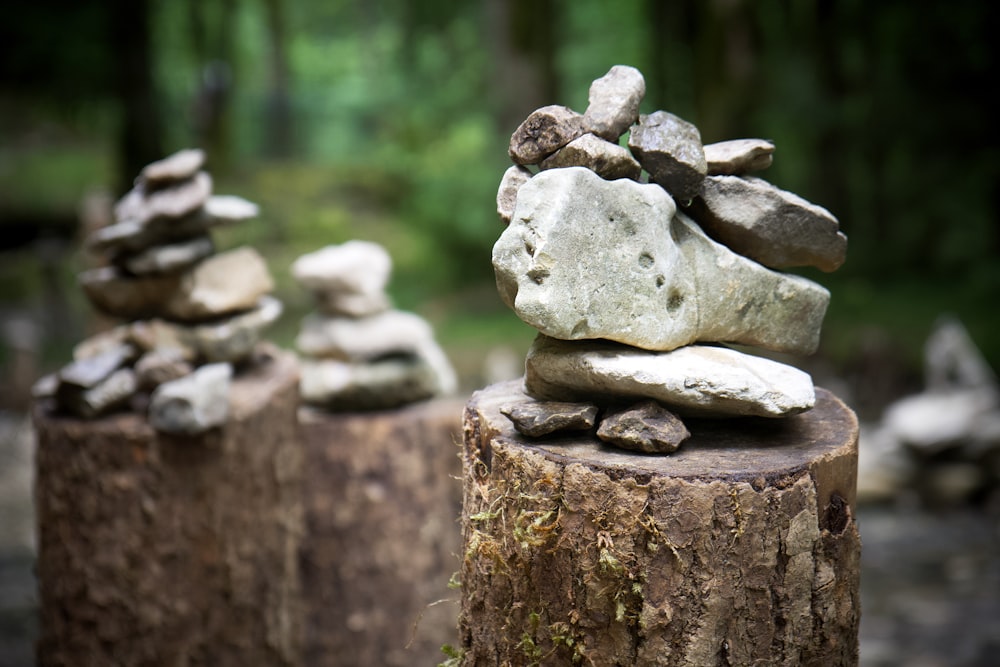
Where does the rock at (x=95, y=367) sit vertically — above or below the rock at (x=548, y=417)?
below

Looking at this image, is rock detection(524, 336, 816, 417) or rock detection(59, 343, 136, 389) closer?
rock detection(524, 336, 816, 417)

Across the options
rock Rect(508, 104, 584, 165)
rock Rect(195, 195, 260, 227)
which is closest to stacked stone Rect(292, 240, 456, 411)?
rock Rect(195, 195, 260, 227)

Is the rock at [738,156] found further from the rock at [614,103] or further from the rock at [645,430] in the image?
the rock at [645,430]

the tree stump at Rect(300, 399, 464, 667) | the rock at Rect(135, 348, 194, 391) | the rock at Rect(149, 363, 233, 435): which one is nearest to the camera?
the rock at Rect(149, 363, 233, 435)

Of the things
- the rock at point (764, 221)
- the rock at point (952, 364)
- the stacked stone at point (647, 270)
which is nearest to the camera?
the stacked stone at point (647, 270)

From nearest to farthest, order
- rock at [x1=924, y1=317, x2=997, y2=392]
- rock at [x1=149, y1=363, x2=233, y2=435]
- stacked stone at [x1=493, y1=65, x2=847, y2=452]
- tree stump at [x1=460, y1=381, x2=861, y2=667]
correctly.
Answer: tree stump at [x1=460, y1=381, x2=861, y2=667] → stacked stone at [x1=493, y1=65, x2=847, y2=452] → rock at [x1=149, y1=363, x2=233, y2=435] → rock at [x1=924, y1=317, x2=997, y2=392]

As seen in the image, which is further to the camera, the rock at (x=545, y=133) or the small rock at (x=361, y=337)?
the small rock at (x=361, y=337)

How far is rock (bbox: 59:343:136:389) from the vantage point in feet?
10.9

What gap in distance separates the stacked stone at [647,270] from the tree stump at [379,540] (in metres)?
1.82

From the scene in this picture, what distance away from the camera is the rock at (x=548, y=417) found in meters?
2.20

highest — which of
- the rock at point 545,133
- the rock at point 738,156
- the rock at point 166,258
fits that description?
the rock at point 545,133

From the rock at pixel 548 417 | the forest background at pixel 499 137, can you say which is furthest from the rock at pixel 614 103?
the forest background at pixel 499 137

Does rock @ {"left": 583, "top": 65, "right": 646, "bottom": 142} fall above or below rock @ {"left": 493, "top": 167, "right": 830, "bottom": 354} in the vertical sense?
above

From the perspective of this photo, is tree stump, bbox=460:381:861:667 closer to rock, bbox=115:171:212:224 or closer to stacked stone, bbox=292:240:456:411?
rock, bbox=115:171:212:224
